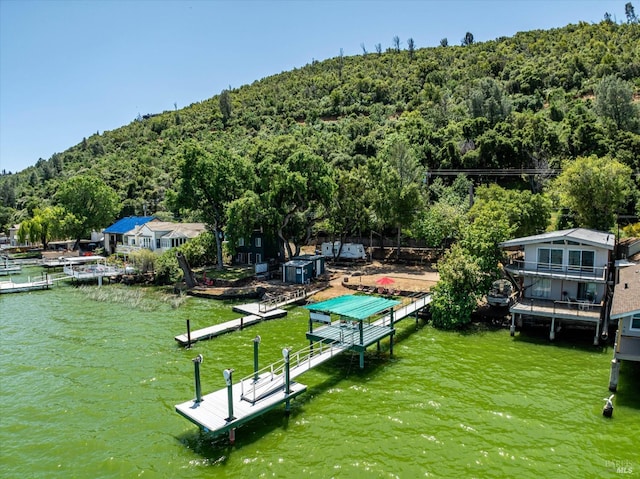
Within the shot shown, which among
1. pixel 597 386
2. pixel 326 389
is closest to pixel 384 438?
pixel 326 389

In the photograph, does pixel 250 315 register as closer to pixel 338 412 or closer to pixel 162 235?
pixel 338 412

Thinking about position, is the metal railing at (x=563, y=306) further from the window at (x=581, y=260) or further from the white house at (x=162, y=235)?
the white house at (x=162, y=235)

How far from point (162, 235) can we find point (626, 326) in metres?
50.4

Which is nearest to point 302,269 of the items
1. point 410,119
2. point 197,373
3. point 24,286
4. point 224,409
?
point 197,373

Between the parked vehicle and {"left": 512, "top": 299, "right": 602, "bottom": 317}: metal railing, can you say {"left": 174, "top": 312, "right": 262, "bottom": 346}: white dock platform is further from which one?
the parked vehicle

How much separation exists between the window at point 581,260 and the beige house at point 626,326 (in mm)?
3703

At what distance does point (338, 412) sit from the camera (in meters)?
19.2

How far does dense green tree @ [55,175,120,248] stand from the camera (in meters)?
69.6

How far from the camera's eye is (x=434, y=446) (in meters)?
16.7

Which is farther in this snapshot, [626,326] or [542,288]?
[542,288]

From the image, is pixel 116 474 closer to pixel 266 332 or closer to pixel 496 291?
pixel 266 332

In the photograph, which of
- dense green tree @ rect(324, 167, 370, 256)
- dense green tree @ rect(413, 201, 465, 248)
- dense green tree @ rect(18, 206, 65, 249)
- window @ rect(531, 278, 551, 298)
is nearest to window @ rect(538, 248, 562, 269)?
window @ rect(531, 278, 551, 298)

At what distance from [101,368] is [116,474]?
34.3 feet

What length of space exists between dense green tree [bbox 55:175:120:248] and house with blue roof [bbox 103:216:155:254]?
4511 millimetres
